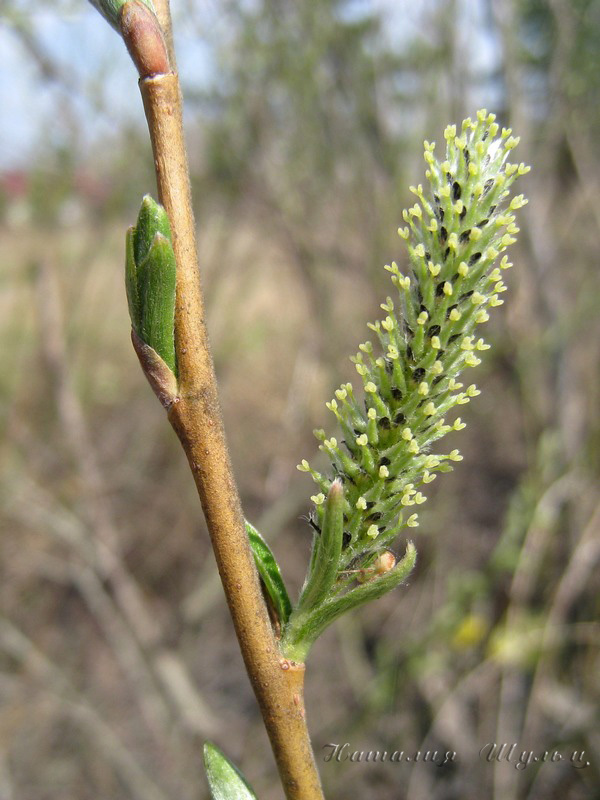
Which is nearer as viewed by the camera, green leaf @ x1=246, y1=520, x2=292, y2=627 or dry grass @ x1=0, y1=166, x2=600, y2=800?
green leaf @ x1=246, y1=520, x2=292, y2=627

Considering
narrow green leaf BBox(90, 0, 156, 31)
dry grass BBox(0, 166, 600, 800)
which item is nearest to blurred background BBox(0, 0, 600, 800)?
dry grass BBox(0, 166, 600, 800)

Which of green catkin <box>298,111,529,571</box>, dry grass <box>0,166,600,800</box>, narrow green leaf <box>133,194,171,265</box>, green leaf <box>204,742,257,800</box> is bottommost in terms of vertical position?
dry grass <box>0,166,600,800</box>

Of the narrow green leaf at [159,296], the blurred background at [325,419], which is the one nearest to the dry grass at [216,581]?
the blurred background at [325,419]

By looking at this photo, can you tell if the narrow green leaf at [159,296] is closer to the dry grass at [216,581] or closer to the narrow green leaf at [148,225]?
the narrow green leaf at [148,225]

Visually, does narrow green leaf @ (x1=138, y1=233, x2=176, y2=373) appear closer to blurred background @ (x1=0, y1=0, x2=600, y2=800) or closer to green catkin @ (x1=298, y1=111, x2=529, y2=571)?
green catkin @ (x1=298, y1=111, x2=529, y2=571)

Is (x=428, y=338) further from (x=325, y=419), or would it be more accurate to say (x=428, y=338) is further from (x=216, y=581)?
(x=325, y=419)

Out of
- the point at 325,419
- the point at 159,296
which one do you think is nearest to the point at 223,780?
the point at 159,296

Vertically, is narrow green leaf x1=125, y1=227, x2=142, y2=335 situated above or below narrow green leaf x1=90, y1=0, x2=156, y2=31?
below
